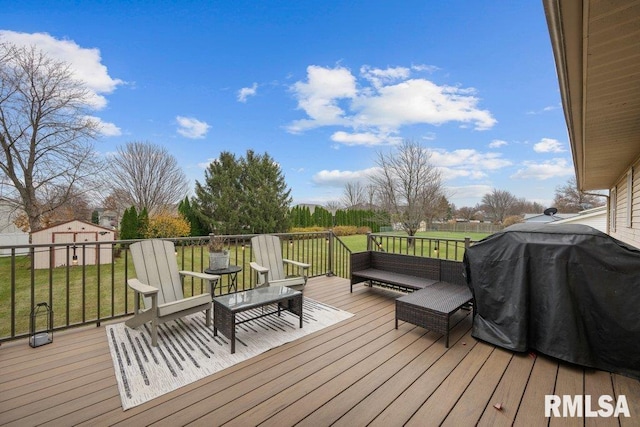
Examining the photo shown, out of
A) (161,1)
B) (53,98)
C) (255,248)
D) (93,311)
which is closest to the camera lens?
(255,248)

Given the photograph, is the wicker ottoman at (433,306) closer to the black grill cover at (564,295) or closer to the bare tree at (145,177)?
the black grill cover at (564,295)

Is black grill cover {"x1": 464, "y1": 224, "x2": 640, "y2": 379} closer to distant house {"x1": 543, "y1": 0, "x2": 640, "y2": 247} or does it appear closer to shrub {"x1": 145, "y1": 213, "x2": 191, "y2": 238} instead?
distant house {"x1": 543, "y1": 0, "x2": 640, "y2": 247}

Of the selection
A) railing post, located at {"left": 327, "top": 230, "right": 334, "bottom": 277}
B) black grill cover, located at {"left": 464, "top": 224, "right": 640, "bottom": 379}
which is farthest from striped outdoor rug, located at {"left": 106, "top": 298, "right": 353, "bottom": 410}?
railing post, located at {"left": 327, "top": 230, "right": 334, "bottom": 277}

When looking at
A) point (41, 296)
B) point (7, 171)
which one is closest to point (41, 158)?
point (7, 171)

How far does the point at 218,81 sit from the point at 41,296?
26.4 feet

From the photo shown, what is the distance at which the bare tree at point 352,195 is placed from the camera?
29.2 m

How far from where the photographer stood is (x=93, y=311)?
550cm

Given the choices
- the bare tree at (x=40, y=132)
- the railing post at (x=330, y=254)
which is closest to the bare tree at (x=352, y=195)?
the bare tree at (x=40, y=132)

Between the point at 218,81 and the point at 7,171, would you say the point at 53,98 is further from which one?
the point at 218,81

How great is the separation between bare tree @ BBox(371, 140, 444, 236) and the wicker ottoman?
1042 centimetres

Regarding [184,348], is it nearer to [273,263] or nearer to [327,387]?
[327,387]

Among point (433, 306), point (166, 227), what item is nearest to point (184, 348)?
point (433, 306)

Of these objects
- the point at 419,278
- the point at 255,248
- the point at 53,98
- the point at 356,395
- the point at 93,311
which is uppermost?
the point at 53,98

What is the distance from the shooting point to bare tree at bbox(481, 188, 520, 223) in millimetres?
27747
